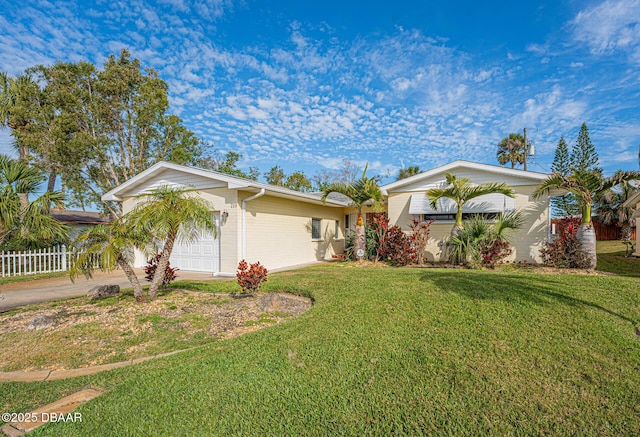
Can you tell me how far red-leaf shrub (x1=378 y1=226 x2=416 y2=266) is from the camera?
1191cm

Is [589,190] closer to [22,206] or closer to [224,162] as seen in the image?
[22,206]

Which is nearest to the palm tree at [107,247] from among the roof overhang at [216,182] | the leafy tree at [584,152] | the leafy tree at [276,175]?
the roof overhang at [216,182]

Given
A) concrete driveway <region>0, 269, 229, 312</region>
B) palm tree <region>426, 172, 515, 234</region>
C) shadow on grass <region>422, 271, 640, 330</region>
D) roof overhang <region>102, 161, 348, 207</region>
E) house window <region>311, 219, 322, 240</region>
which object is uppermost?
roof overhang <region>102, 161, 348, 207</region>

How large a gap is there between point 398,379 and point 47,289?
1087 centimetres

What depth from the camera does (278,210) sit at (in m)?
13.1

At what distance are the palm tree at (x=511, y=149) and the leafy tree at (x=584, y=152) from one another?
4.82 meters

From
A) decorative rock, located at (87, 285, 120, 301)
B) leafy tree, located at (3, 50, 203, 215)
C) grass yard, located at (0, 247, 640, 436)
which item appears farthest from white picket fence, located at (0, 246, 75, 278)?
grass yard, located at (0, 247, 640, 436)

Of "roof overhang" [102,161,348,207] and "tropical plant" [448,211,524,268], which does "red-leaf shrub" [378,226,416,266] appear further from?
"roof overhang" [102,161,348,207]

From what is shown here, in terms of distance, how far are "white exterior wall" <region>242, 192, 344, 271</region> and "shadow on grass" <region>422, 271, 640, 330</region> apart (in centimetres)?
668

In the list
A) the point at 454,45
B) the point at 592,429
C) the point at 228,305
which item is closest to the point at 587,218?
the point at 454,45

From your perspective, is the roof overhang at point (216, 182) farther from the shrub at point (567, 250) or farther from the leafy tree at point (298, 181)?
the leafy tree at point (298, 181)

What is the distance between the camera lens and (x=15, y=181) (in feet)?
19.7

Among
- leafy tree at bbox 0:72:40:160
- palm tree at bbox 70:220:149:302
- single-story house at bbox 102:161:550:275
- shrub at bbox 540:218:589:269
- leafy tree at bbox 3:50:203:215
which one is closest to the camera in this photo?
palm tree at bbox 70:220:149:302

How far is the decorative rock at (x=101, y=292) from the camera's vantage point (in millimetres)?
7273
